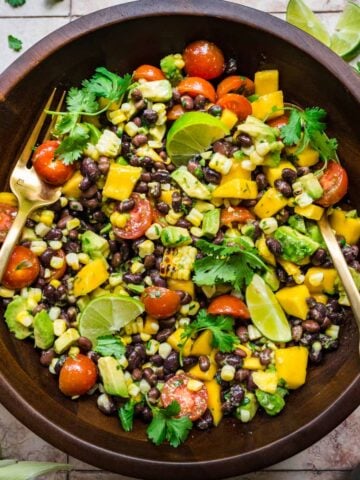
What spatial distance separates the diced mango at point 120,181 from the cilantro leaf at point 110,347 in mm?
645

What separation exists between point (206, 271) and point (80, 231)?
2.11 ft

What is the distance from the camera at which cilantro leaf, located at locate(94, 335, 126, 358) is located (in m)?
3.09

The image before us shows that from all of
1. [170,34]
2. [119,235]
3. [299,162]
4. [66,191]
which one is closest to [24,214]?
[66,191]

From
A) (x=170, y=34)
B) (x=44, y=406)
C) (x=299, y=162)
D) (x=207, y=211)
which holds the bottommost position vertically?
(x=44, y=406)

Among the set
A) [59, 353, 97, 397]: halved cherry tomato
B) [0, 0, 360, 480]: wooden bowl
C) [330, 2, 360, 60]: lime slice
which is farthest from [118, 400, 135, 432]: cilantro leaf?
[330, 2, 360, 60]: lime slice

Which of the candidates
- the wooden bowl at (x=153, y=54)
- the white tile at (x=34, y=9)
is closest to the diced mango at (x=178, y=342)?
the wooden bowl at (x=153, y=54)

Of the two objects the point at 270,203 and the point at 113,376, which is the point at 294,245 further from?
the point at 113,376

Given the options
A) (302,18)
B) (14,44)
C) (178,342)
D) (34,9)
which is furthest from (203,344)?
(34,9)

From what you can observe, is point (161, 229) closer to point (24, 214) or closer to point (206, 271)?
point (206, 271)

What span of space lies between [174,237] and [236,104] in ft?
2.24

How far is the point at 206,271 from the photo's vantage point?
3014mm

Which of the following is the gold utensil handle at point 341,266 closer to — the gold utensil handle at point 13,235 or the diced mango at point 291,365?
the diced mango at point 291,365

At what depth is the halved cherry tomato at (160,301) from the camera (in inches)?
119

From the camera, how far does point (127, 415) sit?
10.1ft
